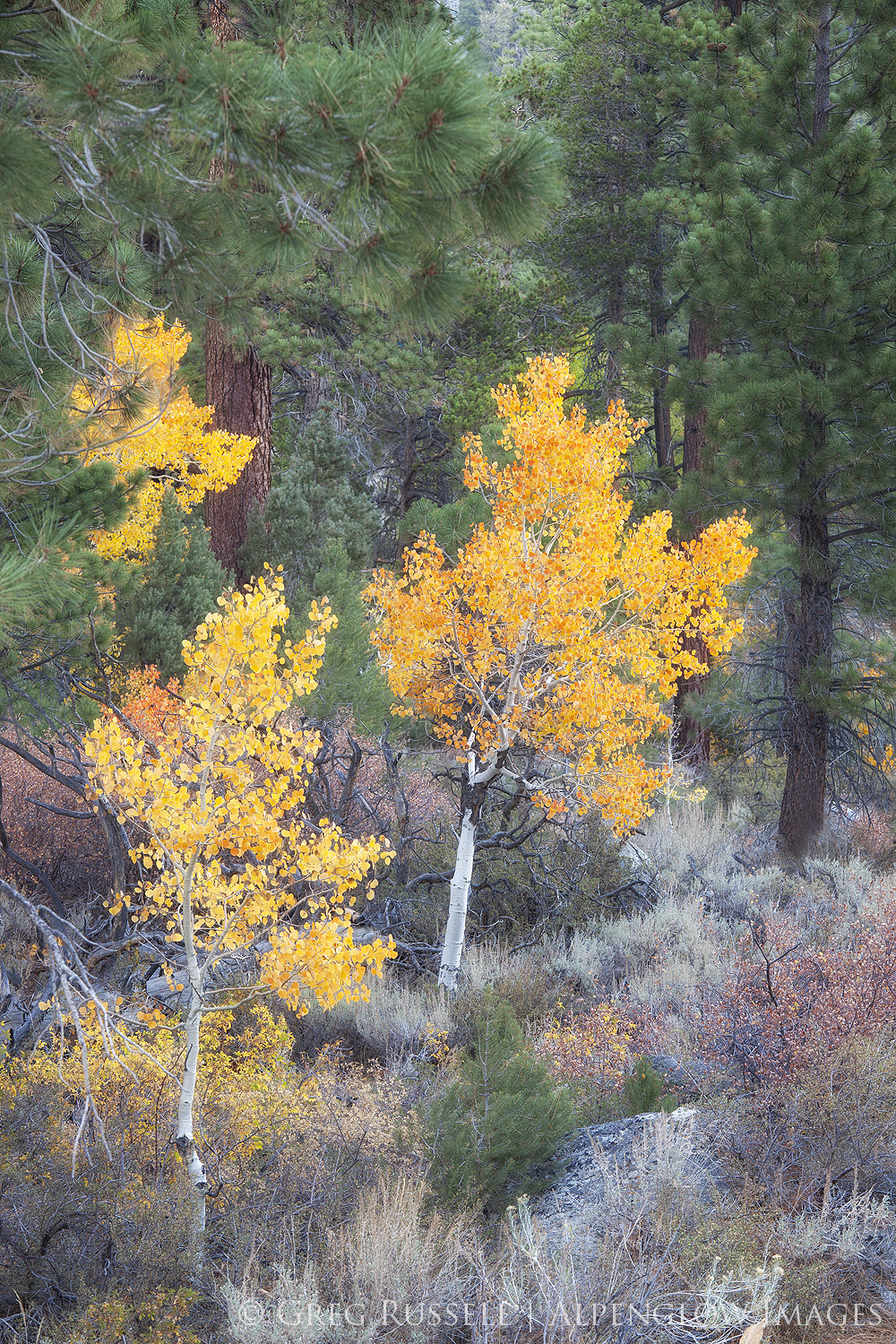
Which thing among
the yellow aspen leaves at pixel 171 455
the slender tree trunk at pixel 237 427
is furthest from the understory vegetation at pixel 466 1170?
the slender tree trunk at pixel 237 427

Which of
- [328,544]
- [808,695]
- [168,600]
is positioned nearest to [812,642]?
[808,695]

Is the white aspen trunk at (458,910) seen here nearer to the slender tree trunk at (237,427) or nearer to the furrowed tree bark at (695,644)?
the furrowed tree bark at (695,644)

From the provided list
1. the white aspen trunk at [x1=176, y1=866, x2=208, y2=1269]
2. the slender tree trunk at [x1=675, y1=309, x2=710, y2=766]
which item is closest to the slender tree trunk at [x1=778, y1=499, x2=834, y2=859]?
the slender tree trunk at [x1=675, y1=309, x2=710, y2=766]

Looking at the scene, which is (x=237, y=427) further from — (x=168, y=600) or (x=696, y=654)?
(x=696, y=654)

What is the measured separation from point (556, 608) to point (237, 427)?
988 centimetres

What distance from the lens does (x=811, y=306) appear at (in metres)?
8.26

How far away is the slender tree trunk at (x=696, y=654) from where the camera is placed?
12.6m

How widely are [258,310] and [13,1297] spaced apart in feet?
15.8

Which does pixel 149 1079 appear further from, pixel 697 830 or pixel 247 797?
pixel 697 830

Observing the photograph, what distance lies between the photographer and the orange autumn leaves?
6891mm

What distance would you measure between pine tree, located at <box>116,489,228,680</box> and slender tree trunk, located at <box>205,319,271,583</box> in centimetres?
178

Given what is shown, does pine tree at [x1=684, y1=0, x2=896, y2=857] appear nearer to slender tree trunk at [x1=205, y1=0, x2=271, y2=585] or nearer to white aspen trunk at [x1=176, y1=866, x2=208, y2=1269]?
white aspen trunk at [x1=176, y1=866, x2=208, y2=1269]

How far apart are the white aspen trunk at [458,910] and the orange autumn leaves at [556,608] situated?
0.65 m

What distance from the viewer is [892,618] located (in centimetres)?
900
